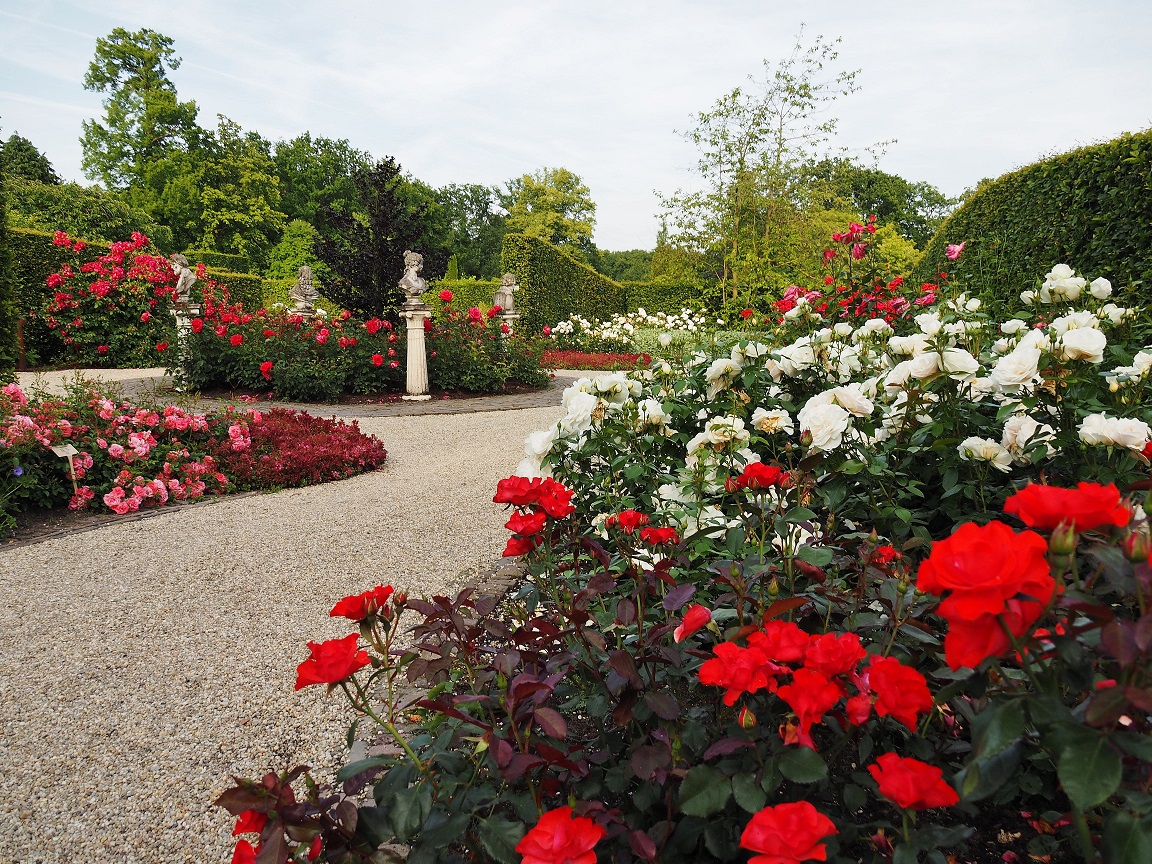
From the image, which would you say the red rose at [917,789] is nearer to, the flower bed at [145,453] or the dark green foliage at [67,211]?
the flower bed at [145,453]

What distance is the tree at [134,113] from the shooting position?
29422 mm

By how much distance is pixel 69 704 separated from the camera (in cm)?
229

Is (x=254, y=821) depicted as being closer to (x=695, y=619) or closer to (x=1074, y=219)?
(x=695, y=619)

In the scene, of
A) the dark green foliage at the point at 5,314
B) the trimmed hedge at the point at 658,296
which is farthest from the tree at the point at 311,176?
the dark green foliage at the point at 5,314

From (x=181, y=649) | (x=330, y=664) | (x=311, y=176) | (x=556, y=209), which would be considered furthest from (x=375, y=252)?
(x=556, y=209)

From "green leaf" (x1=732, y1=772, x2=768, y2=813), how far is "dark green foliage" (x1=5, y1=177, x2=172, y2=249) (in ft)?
85.5

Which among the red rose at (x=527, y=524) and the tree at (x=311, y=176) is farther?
the tree at (x=311, y=176)

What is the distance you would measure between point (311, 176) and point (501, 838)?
43222 mm

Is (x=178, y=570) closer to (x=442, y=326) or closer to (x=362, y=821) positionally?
(x=362, y=821)

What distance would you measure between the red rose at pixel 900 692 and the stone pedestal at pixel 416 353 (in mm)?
Result: 9478

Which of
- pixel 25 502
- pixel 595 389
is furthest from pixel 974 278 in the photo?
pixel 25 502

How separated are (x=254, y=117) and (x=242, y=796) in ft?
136

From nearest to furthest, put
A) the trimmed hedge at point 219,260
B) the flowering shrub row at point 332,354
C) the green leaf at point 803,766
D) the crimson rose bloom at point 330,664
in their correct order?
the green leaf at point 803,766 < the crimson rose bloom at point 330,664 < the flowering shrub row at point 332,354 < the trimmed hedge at point 219,260

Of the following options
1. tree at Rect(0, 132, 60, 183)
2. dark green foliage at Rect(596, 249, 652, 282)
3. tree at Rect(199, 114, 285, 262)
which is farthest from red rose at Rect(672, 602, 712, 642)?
dark green foliage at Rect(596, 249, 652, 282)
